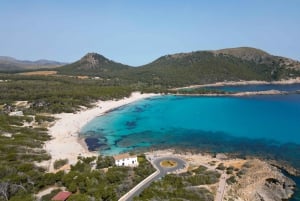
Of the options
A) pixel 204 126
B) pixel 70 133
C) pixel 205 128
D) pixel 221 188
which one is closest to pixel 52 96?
pixel 70 133

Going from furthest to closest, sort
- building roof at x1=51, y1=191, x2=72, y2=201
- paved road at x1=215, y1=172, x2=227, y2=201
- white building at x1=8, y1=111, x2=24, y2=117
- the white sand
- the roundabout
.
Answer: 1. white building at x1=8, y1=111, x2=24, y2=117
2. the white sand
3. the roundabout
4. paved road at x1=215, y1=172, x2=227, y2=201
5. building roof at x1=51, y1=191, x2=72, y2=201

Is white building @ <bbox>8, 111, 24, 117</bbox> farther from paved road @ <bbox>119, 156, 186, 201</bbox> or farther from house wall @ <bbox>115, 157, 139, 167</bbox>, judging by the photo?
paved road @ <bbox>119, 156, 186, 201</bbox>

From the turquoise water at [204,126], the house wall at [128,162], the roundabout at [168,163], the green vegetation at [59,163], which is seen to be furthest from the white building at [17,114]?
the roundabout at [168,163]

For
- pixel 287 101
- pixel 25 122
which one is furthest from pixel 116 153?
pixel 287 101

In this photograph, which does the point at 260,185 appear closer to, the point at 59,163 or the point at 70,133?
the point at 59,163

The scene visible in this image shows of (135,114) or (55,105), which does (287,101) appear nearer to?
(135,114)

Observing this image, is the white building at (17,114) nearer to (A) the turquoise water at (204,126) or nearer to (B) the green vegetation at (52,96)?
(B) the green vegetation at (52,96)

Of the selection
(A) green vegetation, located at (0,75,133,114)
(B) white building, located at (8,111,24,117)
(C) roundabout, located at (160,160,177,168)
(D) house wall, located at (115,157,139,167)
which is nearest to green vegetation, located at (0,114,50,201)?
(B) white building, located at (8,111,24,117)
